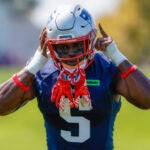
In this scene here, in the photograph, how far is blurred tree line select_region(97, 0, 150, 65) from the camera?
36844 millimetres

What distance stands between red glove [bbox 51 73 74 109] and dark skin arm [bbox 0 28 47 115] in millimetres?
172

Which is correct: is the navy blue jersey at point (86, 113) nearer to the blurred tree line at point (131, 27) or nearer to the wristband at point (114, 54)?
the wristband at point (114, 54)

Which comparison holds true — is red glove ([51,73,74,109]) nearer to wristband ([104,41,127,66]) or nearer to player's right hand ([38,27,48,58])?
player's right hand ([38,27,48,58])

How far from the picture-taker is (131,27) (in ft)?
131

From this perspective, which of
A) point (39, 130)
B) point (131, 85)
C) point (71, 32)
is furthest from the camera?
point (39, 130)

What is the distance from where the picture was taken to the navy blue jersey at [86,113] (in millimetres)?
5555

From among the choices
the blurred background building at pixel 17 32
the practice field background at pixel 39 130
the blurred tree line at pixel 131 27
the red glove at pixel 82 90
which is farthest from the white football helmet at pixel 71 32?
the blurred tree line at pixel 131 27

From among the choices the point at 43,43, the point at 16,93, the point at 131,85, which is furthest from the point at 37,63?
the point at 131,85

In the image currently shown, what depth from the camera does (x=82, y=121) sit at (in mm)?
5625

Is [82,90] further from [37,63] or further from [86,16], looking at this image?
[86,16]

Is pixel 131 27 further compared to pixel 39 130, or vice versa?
pixel 131 27

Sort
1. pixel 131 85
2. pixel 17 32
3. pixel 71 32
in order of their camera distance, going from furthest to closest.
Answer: pixel 17 32
pixel 131 85
pixel 71 32

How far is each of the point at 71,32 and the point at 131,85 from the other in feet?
1.76

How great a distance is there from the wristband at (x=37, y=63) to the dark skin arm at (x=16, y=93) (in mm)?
24
